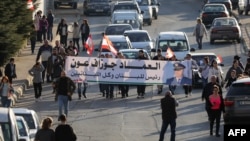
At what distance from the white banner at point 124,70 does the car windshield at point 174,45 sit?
283 inches

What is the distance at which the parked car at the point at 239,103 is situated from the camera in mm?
27781

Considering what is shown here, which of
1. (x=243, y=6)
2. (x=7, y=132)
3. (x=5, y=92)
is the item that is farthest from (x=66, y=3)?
(x=7, y=132)

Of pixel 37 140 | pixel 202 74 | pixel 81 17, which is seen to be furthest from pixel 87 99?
pixel 81 17

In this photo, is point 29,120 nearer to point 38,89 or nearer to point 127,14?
point 38,89

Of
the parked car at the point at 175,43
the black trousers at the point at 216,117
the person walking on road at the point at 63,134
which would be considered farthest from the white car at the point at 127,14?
the person walking on road at the point at 63,134

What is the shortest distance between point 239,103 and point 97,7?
42.0 m

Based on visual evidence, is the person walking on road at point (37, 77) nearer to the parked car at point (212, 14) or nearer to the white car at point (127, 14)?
the white car at point (127, 14)

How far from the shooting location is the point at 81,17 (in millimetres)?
69000

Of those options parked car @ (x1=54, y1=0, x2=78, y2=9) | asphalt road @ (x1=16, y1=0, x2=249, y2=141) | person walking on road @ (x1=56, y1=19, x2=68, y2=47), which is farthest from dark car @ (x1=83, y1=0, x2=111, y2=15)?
asphalt road @ (x1=16, y1=0, x2=249, y2=141)

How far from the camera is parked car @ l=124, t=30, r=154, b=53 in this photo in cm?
4741

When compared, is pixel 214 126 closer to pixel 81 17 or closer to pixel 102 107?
pixel 102 107

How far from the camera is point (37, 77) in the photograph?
3531 centimetres

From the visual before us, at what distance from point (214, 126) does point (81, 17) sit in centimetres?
3953

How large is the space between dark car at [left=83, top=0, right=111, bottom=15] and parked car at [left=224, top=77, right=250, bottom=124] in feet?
136
